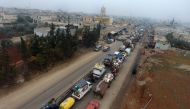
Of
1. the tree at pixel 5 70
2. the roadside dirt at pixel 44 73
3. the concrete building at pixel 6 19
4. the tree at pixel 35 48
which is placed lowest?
the roadside dirt at pixel 44 73

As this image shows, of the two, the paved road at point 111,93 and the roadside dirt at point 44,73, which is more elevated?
the roadside dirt at point 44,73

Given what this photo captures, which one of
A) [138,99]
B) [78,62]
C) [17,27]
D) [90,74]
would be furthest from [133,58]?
[17,27]

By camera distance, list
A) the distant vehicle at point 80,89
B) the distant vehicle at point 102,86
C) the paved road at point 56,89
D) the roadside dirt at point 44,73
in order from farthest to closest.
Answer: the distant vehicle at point 102,86 < the roadside dirt at point 44,73 < the distant vehicle at point 80,89 < the paved road at point 56,89

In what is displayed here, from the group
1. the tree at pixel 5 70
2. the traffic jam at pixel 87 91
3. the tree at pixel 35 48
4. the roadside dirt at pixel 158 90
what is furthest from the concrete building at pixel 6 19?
the roadside dirt at pixel 158 90

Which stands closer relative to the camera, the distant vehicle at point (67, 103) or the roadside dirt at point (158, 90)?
the distant vehicle at point (67, 103)

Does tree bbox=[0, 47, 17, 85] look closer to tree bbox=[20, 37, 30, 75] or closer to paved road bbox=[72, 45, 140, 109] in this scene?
tree bbox=[20, 37, 30, 75]

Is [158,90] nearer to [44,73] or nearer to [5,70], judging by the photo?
[44,73]

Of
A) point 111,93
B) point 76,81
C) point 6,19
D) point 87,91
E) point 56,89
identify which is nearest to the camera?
point 87,91

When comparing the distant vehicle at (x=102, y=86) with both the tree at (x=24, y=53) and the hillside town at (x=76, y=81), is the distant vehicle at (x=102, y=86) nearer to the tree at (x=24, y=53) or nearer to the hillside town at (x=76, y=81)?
the hillside town at (x=76, y=81)

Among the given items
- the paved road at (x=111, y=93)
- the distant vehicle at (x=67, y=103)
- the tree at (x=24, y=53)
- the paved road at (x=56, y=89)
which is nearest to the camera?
the distant vehicle at (x=67, y=103)

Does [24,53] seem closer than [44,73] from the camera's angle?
Yes

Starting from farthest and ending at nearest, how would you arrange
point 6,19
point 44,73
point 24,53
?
point 6,19 < point 44,73 < point 24,53

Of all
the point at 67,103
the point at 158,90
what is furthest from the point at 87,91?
the point at 158,90
